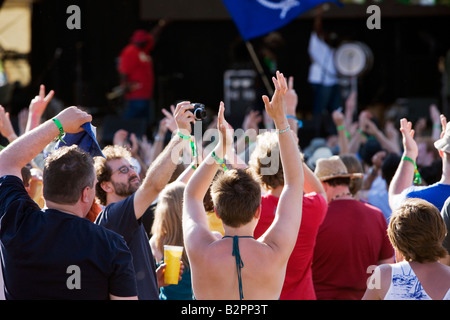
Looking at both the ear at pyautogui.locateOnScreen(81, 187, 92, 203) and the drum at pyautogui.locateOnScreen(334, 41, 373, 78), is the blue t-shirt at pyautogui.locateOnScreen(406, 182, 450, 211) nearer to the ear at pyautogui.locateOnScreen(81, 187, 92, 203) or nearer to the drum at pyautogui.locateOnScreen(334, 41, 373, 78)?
the ear at pyautogui.locateOnScreen(81, 187, 92, 203)

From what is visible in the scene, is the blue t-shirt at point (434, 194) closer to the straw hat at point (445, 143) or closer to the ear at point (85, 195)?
the straw hat at point (445, 143)

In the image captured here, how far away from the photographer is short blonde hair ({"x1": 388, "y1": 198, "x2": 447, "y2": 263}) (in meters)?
2.57

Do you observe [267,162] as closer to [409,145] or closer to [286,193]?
[286,193]

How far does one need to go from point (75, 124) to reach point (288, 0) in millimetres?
5108

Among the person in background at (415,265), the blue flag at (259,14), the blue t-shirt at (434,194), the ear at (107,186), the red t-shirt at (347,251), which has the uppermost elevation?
the blue flag at (259,14)

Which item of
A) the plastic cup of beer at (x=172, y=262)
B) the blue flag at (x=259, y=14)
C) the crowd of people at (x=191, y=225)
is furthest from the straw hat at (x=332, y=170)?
the blue flag at (x=259, y=14)

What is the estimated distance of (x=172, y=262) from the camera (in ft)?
9.95

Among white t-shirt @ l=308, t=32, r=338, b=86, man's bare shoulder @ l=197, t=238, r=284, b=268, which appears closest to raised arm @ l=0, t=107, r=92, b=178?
man's bare shoulder @ l=197, t=238, r=284, b=268

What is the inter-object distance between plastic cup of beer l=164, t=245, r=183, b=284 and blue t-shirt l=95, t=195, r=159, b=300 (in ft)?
0.23

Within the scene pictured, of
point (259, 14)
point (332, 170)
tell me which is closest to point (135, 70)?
point (259, 14)

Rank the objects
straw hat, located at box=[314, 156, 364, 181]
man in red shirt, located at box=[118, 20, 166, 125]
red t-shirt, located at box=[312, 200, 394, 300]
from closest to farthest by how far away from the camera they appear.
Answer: red t-shirt, located at box=[312, 200, 394, 300], straw hat, located at box=[314, 156, 364, 181], man in red shirt, located at box=[118, 20, 166, 125]

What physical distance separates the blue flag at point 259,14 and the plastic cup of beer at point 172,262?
4607mm

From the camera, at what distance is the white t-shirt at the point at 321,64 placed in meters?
11.0

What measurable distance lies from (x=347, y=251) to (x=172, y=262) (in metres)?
1.22
